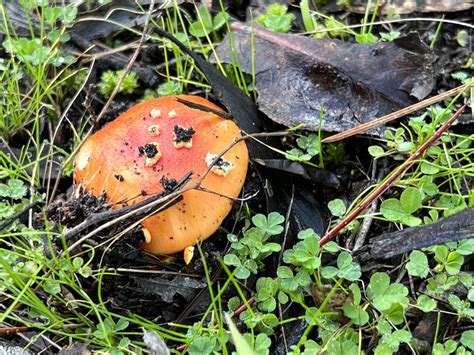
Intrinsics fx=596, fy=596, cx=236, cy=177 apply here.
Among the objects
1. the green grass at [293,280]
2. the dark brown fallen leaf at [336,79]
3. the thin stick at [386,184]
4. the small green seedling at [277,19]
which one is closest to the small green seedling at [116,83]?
the green grass at [293,280]

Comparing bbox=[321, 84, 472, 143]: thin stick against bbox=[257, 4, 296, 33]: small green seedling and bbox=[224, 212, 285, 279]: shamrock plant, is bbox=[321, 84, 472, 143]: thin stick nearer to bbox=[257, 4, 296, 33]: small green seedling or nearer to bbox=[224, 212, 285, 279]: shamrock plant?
bbox=[224, 212, 285, 279]: shamrock plant

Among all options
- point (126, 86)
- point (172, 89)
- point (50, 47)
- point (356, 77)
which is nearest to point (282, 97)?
point (356, 77)

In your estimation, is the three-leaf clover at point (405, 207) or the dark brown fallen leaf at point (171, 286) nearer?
the three-leaf clover at point (405, 207)

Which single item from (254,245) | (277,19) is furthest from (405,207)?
(277,19)

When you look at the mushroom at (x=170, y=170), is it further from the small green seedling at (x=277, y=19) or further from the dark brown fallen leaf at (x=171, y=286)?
the small green seedling at (x=277, y=19)

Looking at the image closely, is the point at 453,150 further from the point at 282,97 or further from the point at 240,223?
the point at 240,223

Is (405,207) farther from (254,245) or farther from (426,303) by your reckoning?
(254,245)
